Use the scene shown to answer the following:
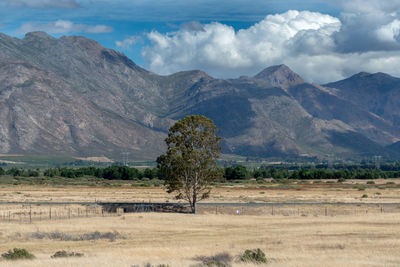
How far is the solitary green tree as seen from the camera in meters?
80.1

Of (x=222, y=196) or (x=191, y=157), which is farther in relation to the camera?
(x=222, y=196)

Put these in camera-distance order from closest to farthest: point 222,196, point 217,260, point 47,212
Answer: point 217,260, point 47,212, point 222,196

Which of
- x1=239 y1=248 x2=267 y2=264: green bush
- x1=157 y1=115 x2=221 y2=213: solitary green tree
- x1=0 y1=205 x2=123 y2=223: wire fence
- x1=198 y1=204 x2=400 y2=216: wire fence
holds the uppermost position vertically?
x1=157 y1=115 x2=221 y2=213: solitary green tree

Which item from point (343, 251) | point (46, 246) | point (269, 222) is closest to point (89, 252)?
point (46, 246)

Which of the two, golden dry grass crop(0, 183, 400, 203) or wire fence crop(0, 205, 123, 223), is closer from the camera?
wire fence crop(0, 205, 123, 223)

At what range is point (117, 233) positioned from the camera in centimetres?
5116

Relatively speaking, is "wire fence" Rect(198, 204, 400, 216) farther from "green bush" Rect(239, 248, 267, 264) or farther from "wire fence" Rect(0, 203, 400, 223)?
"green bush" Rect(239, 248, 267, 264)

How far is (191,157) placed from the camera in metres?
80.0

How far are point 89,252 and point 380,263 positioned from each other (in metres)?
19.9

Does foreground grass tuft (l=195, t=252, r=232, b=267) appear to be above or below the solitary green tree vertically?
below

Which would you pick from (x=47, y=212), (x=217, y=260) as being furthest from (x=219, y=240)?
(x=47, y=212)

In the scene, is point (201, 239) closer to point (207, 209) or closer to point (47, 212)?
point (207, 209)

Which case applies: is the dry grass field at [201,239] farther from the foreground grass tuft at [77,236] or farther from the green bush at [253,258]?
the green bush at [253,258]

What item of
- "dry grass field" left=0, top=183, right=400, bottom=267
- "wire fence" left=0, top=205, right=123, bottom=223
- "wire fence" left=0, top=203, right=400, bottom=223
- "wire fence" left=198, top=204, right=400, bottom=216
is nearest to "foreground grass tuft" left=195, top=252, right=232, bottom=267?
"dry grass field" left=0, top=183, right=400, bottom=267
